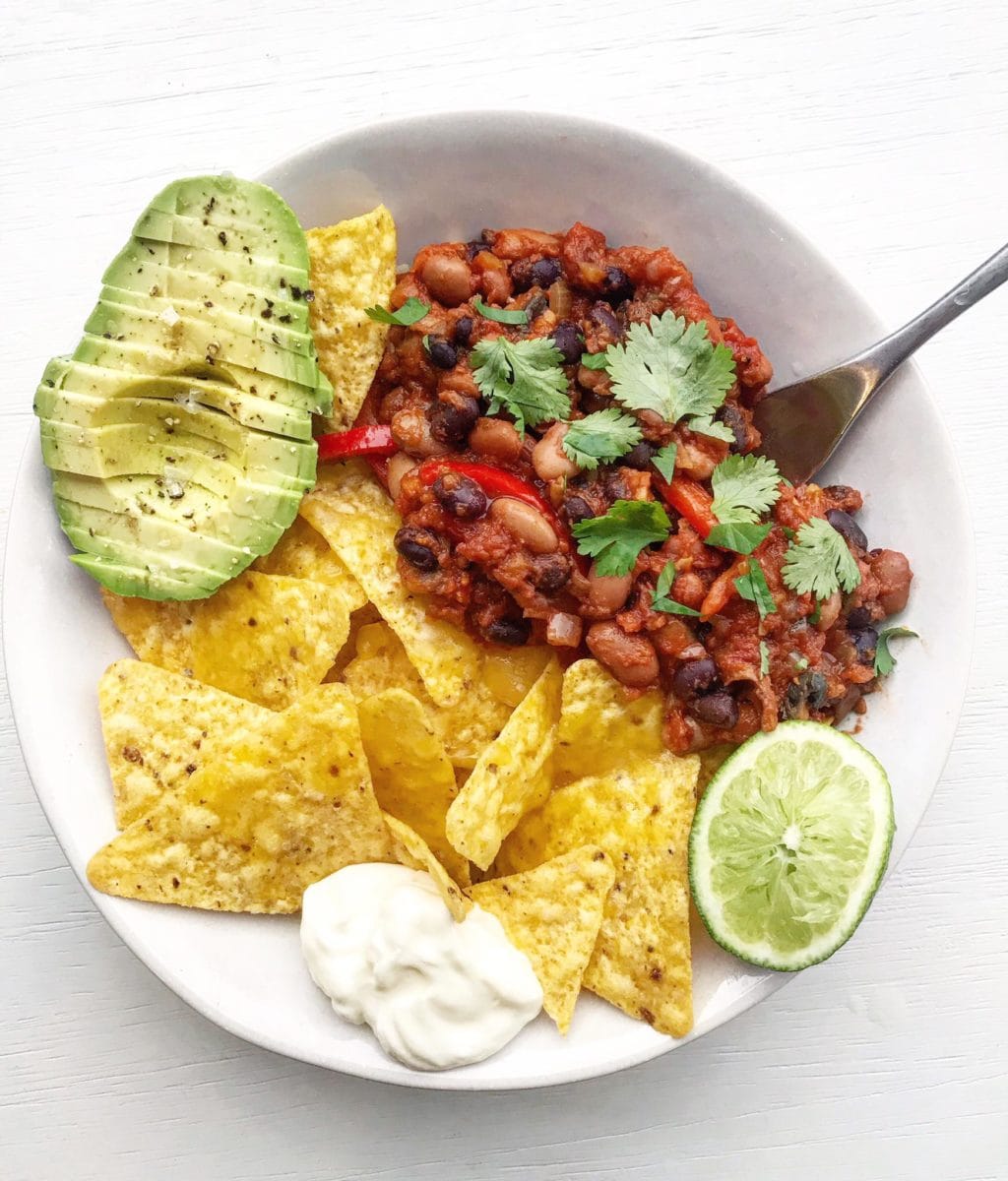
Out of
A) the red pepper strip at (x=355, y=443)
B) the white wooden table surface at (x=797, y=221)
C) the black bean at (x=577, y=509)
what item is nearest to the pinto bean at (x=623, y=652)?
the black bean at (x=577, y=509)

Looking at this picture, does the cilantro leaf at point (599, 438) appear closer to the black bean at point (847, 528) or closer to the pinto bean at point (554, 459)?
the pinto bean at point (554, 459)

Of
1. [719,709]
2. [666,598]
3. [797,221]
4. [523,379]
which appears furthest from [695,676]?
[797,221]

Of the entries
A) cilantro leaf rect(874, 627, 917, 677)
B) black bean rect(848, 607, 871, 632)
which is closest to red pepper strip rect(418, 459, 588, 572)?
black bean rect(848, 607, 871, 632)

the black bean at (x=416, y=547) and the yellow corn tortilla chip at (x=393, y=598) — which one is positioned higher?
the black bean at (x=416, y=547)

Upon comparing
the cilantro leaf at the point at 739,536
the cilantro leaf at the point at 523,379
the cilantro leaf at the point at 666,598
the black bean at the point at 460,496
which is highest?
the cilantro leaf at the point at 523,379

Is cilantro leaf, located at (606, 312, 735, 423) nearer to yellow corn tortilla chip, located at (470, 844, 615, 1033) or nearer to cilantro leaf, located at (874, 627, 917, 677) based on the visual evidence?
cilantro leaf, located at (874, 627, 917, 677)

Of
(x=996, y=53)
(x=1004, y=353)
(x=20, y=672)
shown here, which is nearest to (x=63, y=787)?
(x=20, y=672)
